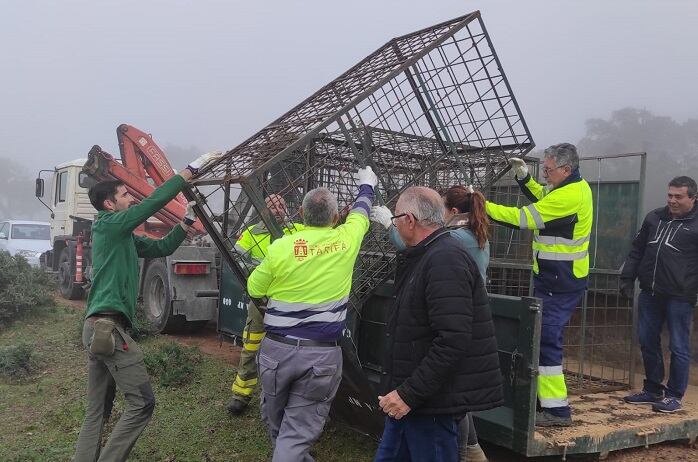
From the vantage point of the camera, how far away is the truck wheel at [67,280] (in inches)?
450

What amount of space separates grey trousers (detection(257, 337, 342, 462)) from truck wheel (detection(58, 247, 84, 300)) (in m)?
9.58

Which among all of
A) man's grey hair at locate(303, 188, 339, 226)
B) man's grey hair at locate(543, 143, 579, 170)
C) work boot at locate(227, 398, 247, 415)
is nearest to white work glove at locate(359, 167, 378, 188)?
man's grey hair at locate(303, 188, 339, 226)

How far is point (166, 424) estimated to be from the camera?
4.45 m

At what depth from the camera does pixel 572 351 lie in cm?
490

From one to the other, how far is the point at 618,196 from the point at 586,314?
39.4 inches

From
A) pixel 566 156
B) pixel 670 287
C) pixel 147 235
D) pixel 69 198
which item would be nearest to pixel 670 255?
pixel 670 287

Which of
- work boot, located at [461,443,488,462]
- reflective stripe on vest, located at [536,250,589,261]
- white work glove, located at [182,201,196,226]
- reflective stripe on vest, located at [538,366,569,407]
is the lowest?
work boot, located at [461,443,488,462]

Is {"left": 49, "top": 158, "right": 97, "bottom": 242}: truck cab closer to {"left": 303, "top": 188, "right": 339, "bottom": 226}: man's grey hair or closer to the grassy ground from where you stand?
the grassy ground

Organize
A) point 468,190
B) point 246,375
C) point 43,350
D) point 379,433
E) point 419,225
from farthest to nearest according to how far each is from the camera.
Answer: point 43,350 < point 246,375 < point 379,433 < point 468,190 < point 419,225

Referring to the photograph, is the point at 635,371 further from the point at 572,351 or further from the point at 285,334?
the point at 285,334

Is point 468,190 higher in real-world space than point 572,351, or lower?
higher

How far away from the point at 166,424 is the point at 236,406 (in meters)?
0.53

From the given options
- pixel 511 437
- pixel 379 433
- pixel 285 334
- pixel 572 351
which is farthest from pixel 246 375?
pixel 572 351

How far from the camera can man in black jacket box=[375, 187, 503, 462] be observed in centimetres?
215
